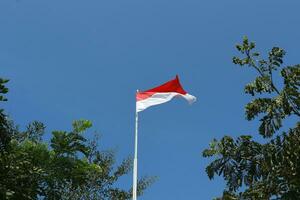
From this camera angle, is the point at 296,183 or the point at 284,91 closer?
the point at 296,183

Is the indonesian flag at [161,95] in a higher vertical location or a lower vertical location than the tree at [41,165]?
higher

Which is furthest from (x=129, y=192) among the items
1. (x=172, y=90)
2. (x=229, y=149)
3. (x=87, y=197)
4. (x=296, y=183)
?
(x=296, y=183)

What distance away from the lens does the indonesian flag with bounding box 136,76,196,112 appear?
20531mm

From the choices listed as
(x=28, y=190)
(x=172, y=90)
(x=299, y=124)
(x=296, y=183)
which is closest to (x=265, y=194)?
(x=296, y=183)

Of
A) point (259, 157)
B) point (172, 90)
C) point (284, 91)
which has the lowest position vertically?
point (259, 157)

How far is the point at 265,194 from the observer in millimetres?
17031

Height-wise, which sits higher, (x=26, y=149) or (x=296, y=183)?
(x=26, y=149)

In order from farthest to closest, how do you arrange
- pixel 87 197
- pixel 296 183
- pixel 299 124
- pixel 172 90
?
pixel 87 197
pixel 172 90
pixel 299 124
pixel 296 183

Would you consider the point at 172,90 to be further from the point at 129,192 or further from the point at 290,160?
the point at 129,192

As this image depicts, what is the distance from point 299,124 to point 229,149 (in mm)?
2133

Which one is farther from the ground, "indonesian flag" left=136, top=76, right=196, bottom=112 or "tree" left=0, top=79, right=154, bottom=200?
"indonesian flag" left=136, top=76, right=196, bottom=112

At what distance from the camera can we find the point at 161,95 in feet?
68.1

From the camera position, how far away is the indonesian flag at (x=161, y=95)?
20.5 m

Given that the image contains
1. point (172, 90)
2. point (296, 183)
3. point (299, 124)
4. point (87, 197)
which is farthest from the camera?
point (87, 197)
